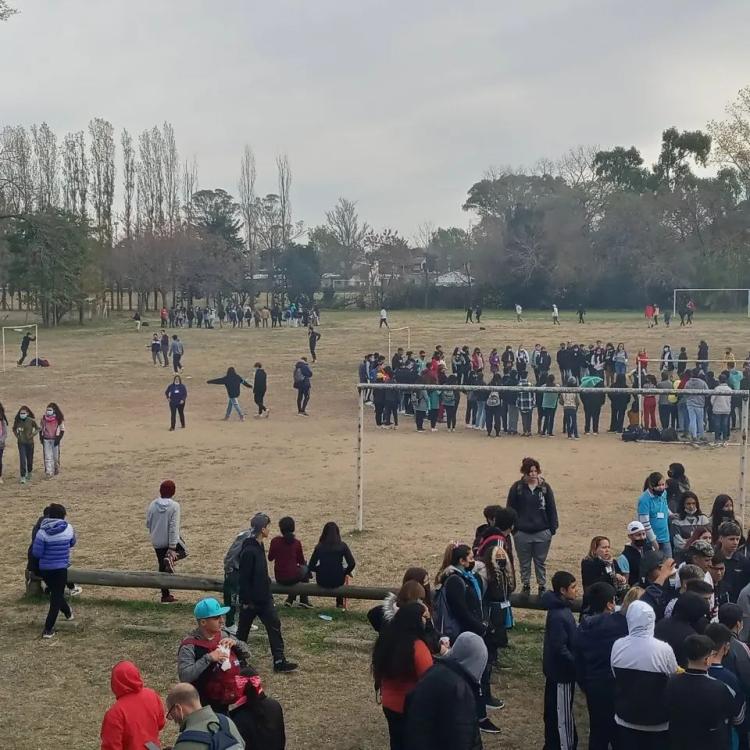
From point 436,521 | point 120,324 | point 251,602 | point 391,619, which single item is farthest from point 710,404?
point 120,324

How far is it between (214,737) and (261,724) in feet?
2.44

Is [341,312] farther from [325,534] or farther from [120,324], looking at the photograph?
[325,534]

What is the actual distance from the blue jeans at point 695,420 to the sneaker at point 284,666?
1400 cm

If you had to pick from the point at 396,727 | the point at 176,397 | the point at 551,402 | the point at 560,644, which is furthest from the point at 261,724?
the point at 176,397

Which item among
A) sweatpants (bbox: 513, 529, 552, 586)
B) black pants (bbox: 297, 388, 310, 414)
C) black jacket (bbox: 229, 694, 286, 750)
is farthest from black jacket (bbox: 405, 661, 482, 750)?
black pants (bbox: 297, 388, 310, 414)

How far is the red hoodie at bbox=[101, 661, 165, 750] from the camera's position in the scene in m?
4.90

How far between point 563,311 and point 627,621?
53.2 meters

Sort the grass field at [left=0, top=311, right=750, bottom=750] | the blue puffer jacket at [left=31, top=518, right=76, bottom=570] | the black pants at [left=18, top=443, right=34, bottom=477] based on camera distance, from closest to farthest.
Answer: the grass field at [left=0, top=311, right=750, bottom=750] → the blue puffer jacket at [left=31, top=518, right=76, bottom=570] → the black pants at [left=18, top=443, right=34, bottom=477]

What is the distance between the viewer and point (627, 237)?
57.8 m

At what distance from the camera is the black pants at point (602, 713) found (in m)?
5.88

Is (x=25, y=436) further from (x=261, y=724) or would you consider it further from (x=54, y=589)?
(x=261, y=724)

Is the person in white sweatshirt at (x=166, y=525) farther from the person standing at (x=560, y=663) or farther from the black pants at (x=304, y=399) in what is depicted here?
the black pants at (x=304, y=399)

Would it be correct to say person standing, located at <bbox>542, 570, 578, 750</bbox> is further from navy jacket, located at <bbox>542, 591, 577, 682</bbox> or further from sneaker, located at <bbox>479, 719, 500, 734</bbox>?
sneaker, located at <bbox>479, 719, 500, 734</bbox>

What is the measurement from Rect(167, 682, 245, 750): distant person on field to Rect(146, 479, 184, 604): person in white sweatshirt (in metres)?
5.89
